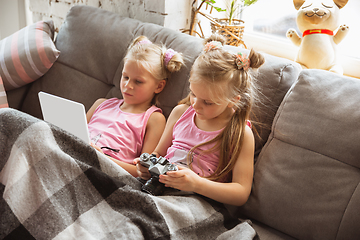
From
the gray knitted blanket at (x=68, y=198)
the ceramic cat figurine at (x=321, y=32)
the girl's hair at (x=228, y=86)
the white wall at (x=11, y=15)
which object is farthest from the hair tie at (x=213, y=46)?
the white wall at (x=11, y=15)

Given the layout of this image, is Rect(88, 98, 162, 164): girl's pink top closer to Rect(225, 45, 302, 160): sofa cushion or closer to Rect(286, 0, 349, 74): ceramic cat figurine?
Rect(225, 45, 302, 160): sofa cushion

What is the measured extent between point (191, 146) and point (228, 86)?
0.96ft

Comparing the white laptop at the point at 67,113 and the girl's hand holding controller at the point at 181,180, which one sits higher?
the white laptop at the point at 67,113

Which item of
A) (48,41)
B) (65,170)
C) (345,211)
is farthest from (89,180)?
(48,41)

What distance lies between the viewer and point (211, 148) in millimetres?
1195

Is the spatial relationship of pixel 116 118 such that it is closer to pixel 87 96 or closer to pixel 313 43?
pixel 87 96

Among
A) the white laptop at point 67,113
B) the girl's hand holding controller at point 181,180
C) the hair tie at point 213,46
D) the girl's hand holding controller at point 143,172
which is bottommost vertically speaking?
the girl's hand holding controller at point 143,172

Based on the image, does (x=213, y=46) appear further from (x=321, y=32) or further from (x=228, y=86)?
(x=321, y=32)

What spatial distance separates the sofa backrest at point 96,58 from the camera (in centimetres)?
151

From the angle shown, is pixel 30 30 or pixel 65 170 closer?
pixel 65 170

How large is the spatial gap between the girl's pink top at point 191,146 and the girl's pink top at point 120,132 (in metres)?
0.18

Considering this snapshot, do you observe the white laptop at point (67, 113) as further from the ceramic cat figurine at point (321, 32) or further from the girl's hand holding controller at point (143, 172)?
the ceramic cat figurine at point (321, 32)

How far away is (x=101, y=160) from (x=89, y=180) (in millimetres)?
88

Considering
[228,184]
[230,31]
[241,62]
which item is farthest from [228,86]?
[230,31]
